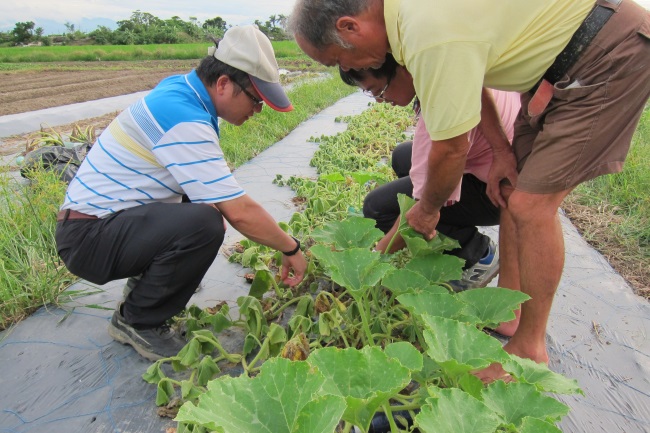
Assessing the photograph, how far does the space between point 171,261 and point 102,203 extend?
363mm

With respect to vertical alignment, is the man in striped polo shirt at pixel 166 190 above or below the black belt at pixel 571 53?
below

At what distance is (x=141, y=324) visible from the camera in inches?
76.9

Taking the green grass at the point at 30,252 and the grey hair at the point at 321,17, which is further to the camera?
the green grass at the point at 30,252

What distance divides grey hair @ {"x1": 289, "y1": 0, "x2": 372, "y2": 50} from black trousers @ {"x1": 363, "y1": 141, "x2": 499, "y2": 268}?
962 millimetres

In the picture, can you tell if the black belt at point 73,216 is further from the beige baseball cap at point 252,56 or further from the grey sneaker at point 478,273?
the grey sneaker at point 478,273

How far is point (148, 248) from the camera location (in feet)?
6.10

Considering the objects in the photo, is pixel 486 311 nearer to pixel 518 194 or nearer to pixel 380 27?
pixel 518 194

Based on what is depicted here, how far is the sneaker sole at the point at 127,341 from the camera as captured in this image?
76.9 inches

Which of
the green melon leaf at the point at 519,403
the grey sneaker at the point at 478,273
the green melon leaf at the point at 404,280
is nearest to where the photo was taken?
the green melon leaf at the point at 519,403

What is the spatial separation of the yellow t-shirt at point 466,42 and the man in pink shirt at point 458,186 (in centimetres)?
31

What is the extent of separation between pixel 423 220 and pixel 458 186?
21 cm

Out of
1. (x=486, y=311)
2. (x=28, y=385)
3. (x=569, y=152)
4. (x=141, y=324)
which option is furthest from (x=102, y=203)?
(x=569, y=152)

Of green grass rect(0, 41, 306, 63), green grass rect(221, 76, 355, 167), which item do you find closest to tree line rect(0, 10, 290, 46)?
green grass rect(0, 41, 306, 63)

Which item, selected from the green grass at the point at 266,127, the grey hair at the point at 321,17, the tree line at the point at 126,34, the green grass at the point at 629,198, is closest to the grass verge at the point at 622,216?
the green grass at the point at 629,198
